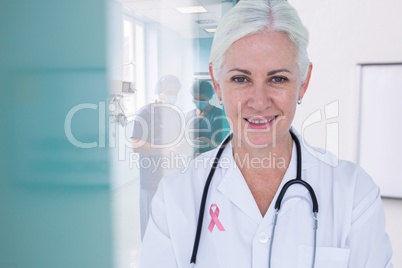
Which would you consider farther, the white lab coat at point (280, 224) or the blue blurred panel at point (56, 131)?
the blue blurred panel at point (56, 131)

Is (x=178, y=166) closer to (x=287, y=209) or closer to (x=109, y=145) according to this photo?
(x=109, y=145)

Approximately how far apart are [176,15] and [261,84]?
1.10 metres

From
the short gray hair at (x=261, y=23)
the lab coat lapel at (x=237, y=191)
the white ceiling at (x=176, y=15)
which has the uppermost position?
the white ceiling at (x=176, y=15)

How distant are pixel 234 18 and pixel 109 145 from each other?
1.22 meters

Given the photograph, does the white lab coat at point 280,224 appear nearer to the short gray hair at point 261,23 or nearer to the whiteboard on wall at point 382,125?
the short gray hair at point 261,23

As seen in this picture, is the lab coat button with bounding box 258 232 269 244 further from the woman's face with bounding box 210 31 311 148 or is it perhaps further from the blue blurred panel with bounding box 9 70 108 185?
the blue blurred panel with bounding box 9 70 108 185

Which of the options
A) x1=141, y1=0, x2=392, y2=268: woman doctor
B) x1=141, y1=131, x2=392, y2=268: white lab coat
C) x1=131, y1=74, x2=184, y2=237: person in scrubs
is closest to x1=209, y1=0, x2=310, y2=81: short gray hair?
x1=141, y1=0, x2=392, y2=268: woman doctor

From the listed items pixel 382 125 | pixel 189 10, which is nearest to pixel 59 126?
pixel 189 10

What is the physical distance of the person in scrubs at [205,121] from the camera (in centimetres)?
179

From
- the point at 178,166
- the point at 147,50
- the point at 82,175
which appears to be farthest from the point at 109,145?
the point at 147,50

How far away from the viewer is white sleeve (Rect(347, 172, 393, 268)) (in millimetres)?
754

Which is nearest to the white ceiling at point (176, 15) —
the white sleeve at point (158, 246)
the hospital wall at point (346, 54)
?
the hospital wall at point (346, 54)

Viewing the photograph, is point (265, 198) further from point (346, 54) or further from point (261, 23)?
point (346, 54)

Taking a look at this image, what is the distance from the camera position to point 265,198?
0.91 metres
